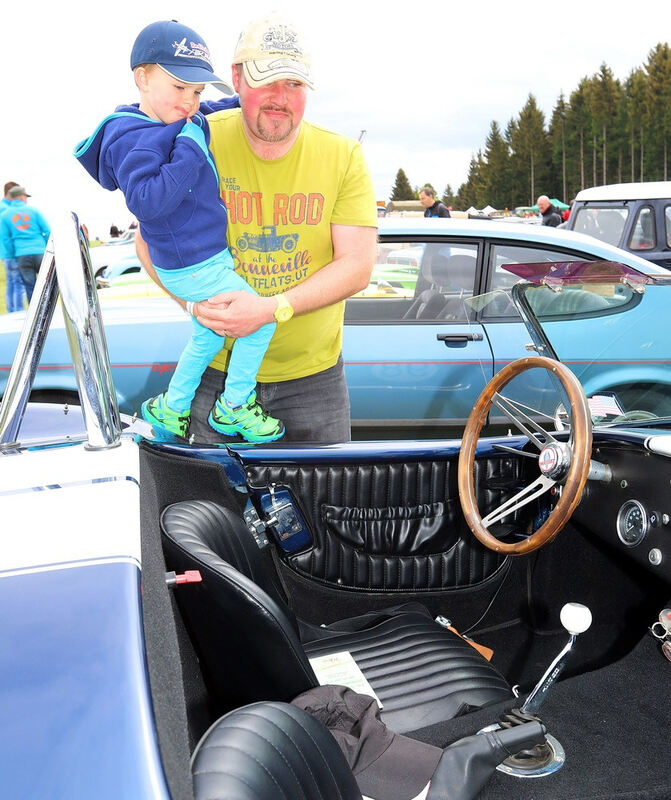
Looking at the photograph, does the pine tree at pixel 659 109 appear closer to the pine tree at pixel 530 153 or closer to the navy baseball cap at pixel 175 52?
the pine tree at pixel 530 153

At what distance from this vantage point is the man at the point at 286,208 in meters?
2.25

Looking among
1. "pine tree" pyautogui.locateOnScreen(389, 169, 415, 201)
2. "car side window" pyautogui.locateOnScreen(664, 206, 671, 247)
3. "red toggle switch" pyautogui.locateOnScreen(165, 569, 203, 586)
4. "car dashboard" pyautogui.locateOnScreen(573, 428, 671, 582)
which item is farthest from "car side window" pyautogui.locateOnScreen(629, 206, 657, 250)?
"pine tree" pyautogui.locateOnScreen(389, 169, 415, 201)

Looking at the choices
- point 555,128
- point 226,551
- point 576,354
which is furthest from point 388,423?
point 555,128

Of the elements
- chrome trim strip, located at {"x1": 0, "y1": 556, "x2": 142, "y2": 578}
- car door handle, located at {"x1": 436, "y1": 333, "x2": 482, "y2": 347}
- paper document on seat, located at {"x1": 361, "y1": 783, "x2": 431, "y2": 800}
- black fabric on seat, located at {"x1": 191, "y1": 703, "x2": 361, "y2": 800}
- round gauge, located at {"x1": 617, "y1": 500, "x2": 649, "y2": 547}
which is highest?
car door handle, located at {"x1": 436, "y1": 333, "x2": 482, "y2": 347}

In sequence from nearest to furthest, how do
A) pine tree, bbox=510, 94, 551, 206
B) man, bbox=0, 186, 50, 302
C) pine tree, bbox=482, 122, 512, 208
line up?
man, bbox=0, 186, 50, 302, pine tree, bbox=510, 94, 551, 206, pine tree, bbox=482, 122, 512, 208

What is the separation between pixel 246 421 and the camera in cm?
253

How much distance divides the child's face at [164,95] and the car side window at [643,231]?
7.76 metres

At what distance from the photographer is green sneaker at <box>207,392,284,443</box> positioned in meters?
2.52

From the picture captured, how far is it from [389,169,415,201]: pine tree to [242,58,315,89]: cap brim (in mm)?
120865

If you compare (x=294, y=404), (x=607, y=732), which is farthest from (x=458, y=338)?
(x=607, y=732)

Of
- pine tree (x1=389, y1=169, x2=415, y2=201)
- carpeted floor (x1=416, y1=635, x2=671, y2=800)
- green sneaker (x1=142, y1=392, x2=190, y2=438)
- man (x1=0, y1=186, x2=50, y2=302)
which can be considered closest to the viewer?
carpeted floor (x1=416, y1=635, x2=671, y2=800)

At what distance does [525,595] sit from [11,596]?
6.76ft

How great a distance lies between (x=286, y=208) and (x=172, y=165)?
50 cm

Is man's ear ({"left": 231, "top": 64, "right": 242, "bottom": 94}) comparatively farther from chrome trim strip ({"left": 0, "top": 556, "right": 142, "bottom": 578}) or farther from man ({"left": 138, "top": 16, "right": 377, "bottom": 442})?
chrome trim strip ({"left": 0, "top": 556, "right": 142, "bottom": 578})
